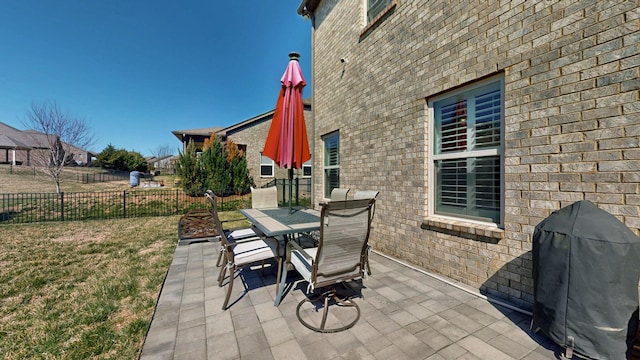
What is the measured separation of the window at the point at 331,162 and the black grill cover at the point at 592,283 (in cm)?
467

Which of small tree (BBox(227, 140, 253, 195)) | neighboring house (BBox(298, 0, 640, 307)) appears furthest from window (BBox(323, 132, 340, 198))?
small tree (BBox(227, 140, 253, 195))

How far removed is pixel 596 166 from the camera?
6.94 ft

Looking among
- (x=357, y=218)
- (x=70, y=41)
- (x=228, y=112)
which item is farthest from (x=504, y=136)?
(x=228, y=112)

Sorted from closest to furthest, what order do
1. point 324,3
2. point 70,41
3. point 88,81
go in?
point 324,3
point 70,41
point 88,81

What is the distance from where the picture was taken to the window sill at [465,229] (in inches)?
112

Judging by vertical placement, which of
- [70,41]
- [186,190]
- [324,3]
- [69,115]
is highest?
[70,41]

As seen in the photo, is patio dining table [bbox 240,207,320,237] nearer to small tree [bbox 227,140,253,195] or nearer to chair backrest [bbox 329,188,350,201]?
chair backrest [bbox 329,188,350,201]

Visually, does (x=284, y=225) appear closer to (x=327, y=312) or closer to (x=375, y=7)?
(x=327, y=312)

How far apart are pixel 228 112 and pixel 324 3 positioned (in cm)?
2335

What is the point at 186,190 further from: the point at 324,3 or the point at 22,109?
the point at 324,3

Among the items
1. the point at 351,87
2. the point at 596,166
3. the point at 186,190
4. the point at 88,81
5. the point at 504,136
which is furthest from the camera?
the point at 88,81

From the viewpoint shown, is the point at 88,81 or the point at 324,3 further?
the point at 88,81

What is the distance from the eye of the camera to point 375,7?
16.5 feet

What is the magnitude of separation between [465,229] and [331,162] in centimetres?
408
